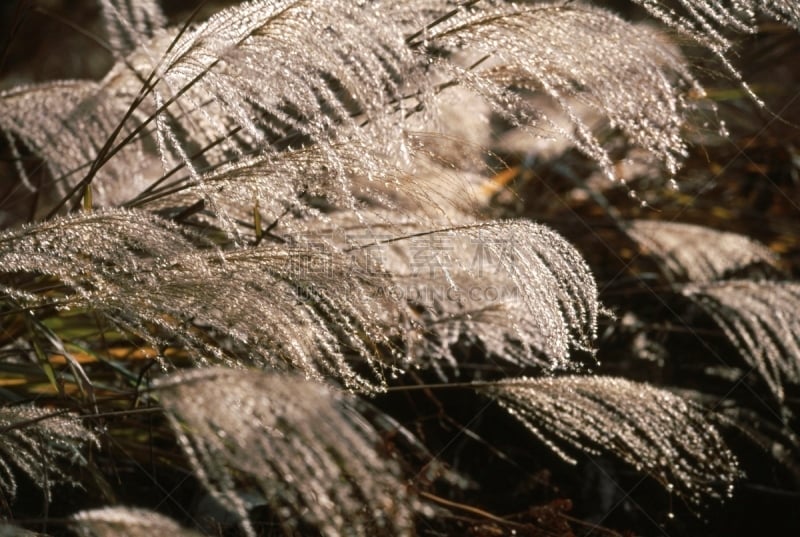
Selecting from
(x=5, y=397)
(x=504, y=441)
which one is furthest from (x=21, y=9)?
(x=504, y=441)

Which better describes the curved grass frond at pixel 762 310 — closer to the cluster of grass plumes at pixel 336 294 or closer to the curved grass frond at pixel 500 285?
the cluster of grass plumes at pixel 336 294

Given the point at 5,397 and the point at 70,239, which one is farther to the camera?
the point at 5,397

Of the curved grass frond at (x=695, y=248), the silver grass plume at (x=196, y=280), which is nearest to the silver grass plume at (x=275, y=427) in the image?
the silver grass plume at (x=196, y=280)

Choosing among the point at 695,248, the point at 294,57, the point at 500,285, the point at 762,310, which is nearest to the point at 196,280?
the point at 294,57

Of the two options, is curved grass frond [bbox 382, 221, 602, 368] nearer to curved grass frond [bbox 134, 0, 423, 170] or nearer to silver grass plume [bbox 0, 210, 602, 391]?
silver grass plume [bbox 0, 210, 602, 391]

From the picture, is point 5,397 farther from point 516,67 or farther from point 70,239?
point 516,67

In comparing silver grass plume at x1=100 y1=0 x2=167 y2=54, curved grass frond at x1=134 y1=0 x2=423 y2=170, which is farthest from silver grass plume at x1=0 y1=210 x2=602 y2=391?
silver grass plume at x1=100 y1=0 x2=167 y2=54

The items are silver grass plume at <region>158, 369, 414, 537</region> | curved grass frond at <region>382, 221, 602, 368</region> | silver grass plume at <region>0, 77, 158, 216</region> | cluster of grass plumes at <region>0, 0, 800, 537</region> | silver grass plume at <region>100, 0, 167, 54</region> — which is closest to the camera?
silver grass plume at <region>158, 369, 414, 537</region>

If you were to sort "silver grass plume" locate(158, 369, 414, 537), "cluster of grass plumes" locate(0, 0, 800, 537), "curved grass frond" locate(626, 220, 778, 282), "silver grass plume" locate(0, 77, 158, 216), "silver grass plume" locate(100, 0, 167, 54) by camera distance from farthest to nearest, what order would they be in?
"curved grass frond" locate(626, 220, 778, 282) < "silver grass plume" locate(100, 0, 167, 54) < "silver grass plume" locate(0, 77, 158, 216) < "cluster of grass plumes" locate(0, 0, 800, 537) < "silver grass plume" locate(158, 369, 414, 537)
